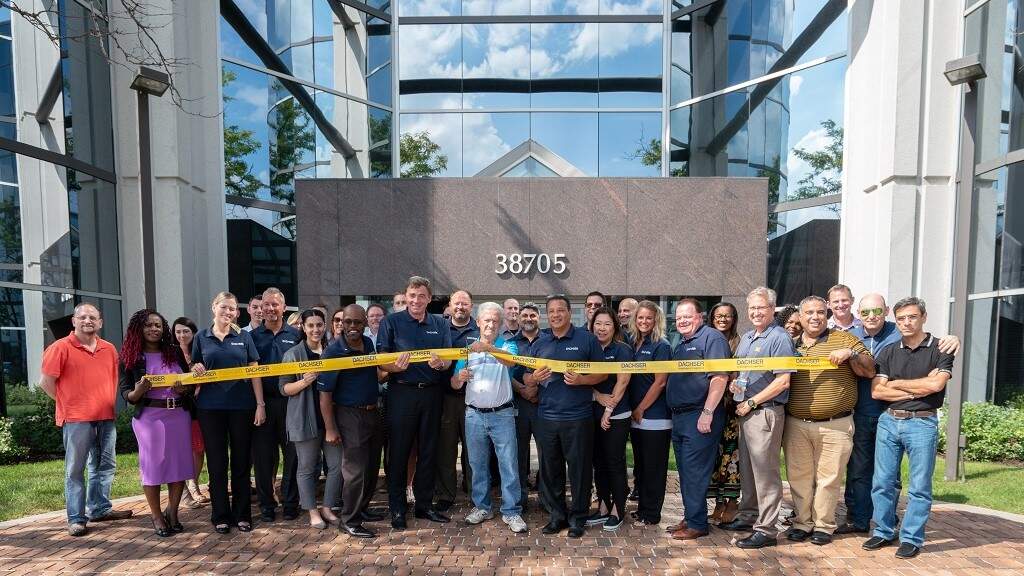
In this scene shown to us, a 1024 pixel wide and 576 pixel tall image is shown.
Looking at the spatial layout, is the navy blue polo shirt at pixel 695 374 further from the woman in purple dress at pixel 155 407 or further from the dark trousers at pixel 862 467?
the woman in purple dress at pixel 155 407

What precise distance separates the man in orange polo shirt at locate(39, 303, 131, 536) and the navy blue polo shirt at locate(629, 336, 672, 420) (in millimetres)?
4504

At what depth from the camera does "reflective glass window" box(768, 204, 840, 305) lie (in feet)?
39.9

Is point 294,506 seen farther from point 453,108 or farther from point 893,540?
point 453,108

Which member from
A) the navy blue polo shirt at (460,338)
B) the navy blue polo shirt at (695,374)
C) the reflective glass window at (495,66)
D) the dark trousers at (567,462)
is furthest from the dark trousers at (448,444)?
the reflective glass window at (495,66)

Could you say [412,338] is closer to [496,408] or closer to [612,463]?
[496,408]

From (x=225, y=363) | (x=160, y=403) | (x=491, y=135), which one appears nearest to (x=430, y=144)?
(x=491, y=135)

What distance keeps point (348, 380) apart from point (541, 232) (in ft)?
25.5

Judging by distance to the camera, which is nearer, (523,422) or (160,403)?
(160,403)

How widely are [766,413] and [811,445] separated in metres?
0.44

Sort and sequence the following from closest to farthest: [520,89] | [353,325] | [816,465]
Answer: [816,465], [353,325], [520,89]

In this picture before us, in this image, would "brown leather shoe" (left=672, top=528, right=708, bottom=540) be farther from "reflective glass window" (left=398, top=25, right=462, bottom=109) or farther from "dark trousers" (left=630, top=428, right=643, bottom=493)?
"reflective glass window" (left=398, top=25, right=462, bottom=109)

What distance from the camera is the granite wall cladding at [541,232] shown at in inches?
464

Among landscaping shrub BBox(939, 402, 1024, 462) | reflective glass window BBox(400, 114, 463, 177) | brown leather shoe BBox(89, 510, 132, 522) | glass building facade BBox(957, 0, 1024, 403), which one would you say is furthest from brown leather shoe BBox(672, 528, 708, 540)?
reflective glass window BBox(400, 114, 463, 177)

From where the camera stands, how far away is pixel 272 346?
5.16 m
